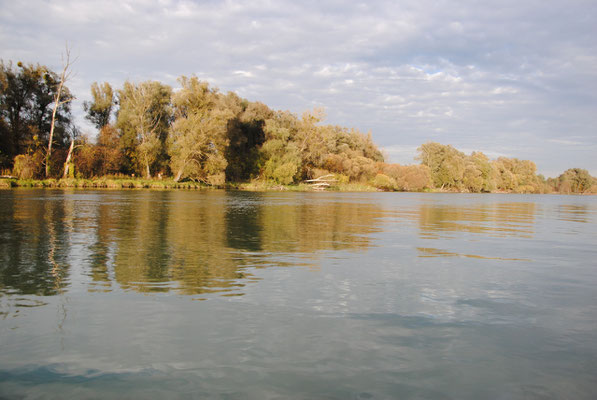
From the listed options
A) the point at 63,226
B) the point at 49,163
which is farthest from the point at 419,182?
the point at 63,226

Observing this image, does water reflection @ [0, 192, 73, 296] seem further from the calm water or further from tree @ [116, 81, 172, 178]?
tree @ [116, 81, 172, 178]

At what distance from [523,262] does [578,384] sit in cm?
616

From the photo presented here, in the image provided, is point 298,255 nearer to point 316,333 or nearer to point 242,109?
point 316,333

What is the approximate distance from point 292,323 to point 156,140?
61.4m

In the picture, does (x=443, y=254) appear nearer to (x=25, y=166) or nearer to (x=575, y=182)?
(x=25, y=166)

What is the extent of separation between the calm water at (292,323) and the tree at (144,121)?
178ft

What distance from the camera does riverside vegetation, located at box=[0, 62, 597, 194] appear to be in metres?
54.1

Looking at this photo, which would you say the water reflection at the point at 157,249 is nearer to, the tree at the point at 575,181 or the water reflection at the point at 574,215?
the water reflection at the point at 574,215

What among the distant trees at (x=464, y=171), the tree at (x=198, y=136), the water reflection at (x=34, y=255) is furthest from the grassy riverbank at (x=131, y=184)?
the distant trees at (x=464, y=171)

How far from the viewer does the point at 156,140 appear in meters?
61.9

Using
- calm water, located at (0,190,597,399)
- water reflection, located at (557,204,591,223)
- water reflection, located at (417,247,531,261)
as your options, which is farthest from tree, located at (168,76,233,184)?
water reflection, located at (417,247,531,261)

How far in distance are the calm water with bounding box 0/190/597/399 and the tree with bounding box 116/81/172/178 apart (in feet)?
178

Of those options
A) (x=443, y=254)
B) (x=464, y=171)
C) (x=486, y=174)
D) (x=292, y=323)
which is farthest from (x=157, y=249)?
(x=486, y=174)

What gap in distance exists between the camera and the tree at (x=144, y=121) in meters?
61.7
